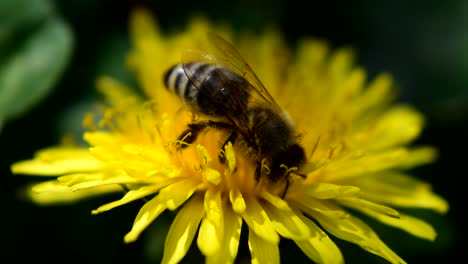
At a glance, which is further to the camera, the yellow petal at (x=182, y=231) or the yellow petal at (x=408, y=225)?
the yellow petal at (x=408, y=225)

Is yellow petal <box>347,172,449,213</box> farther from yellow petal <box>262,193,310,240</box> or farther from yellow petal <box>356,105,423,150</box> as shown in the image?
yellow petal <box>262,193,310,240</box>

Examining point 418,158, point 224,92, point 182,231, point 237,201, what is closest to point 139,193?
point 182,231

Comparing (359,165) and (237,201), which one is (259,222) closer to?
(237,201)

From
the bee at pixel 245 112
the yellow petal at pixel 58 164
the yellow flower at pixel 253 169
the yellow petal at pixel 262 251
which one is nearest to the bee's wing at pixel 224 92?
the bee at pixel 245 112

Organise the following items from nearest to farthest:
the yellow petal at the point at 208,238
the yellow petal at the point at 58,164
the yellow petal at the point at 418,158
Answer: the yellow petal at the point at 208,238 < the yellow petal at the point at 58,164 < the yellow petal at the point at 418,158

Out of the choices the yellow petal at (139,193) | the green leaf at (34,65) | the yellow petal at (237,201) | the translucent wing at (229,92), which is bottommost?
the yellow petal at (237,201)

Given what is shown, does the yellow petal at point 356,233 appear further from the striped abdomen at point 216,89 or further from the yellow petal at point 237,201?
the striped abdomen at point 216,89

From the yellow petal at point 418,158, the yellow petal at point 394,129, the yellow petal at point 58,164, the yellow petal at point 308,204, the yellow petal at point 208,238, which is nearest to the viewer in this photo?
the yellow petal at point 208,238

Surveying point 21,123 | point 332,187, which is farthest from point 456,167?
point 21,123
